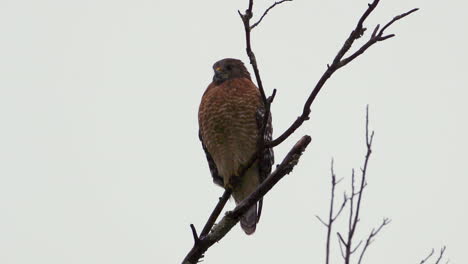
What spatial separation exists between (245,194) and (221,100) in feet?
3.16

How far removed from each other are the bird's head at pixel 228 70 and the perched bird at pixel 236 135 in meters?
0.30

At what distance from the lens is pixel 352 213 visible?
420 centimetres

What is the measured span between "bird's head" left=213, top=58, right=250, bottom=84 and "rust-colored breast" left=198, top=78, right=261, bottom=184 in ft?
1.26

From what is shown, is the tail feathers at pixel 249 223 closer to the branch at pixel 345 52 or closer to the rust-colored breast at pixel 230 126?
the rust-colored breast at pixel 230 126

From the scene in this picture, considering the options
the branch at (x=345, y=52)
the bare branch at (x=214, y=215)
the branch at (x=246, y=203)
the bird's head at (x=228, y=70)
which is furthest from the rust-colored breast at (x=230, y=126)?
the branch at (x=345, y=52)

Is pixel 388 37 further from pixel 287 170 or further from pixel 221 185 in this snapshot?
pixel 221 185

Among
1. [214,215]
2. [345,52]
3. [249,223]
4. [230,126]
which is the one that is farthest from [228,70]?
[345,52]

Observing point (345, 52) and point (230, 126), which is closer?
point (345, 52)

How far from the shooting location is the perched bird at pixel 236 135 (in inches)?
267

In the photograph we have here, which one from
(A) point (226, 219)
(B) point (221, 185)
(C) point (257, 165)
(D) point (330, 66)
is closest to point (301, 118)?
(D) point (330, 66)

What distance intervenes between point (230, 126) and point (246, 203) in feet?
8.43

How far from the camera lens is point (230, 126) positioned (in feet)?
22.5

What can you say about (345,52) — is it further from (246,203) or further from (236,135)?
(236,135)

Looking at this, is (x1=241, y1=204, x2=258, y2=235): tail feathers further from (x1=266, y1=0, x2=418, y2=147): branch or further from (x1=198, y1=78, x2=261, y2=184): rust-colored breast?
(x1=266, y1=0, x2=418, y2=147): branch
